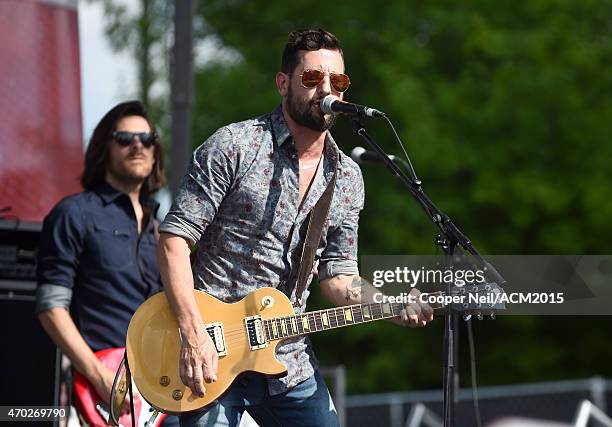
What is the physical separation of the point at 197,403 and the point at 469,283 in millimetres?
1082

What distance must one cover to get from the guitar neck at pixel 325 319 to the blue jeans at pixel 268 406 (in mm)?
194

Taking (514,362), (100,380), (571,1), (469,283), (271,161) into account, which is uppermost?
(571,1)

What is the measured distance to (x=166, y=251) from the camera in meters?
3.85

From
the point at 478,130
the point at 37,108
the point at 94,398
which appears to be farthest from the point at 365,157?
the point at 478,130

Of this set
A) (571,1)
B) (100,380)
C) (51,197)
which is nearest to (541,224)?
(571,1)

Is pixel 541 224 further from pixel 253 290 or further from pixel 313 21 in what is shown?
pixel 253 290

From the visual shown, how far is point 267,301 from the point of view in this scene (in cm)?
400

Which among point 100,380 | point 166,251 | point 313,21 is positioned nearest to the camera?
point 166,251

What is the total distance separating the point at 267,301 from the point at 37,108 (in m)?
2.83

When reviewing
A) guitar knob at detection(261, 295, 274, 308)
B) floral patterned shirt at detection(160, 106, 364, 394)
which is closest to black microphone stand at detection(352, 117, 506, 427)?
floral patterned shirt at detection(160, 106, 364, 394)

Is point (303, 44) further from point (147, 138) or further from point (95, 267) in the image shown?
point (95, 267)

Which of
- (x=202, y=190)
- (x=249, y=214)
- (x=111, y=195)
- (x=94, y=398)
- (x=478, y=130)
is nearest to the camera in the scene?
(x=202, y=190)

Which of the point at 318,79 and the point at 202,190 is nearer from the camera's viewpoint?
the point at 202,190

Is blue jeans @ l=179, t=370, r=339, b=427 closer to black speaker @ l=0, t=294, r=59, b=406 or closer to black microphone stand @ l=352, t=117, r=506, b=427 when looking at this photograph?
black microphone stand @ l=352, t=117, r=506, b=427
